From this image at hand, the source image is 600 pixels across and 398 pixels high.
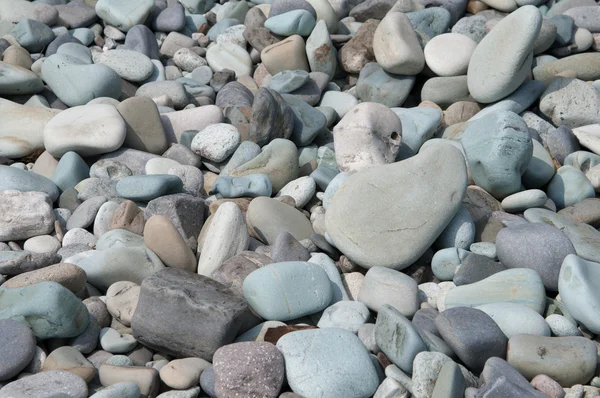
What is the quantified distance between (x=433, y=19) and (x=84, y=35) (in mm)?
2603

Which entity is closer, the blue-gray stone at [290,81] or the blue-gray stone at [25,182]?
the blue-gray stone at [25,182]

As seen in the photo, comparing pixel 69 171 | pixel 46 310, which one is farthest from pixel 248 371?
pixel 69 171

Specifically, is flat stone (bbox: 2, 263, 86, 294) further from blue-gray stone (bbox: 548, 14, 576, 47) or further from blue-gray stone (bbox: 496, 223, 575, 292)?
blue-gray stone (bbox: 548, 14, 576, 47)

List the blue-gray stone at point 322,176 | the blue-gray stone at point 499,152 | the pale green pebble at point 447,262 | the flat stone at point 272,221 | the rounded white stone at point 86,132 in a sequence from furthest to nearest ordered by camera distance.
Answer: the rounded white stone at point 86,132 < the blue-gray stone at point 322,176 < the blue-gray stone at point 499,152 < the flat stone at point 272,221 < the pale green pebble at point 447,262

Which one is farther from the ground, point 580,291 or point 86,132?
point 86,132

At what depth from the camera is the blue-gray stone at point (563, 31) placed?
502cm

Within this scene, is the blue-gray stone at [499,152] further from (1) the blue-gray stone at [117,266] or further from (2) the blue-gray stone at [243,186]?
(1) the blue-gray stone at [117,266]

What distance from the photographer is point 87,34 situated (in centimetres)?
549

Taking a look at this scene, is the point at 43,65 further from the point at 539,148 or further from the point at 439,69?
the point at 539,148

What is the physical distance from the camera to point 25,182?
3754 mm

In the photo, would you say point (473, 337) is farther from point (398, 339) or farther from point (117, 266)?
point (117, 266)

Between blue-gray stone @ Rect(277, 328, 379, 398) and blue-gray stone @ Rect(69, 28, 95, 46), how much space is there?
3.61 meters

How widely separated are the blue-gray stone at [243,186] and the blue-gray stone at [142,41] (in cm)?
192

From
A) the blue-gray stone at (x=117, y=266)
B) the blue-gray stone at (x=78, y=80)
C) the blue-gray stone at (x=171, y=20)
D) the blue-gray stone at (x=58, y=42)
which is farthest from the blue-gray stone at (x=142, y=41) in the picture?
the blue-gray stone at (x=117, y=266)
